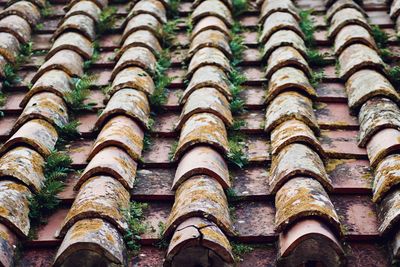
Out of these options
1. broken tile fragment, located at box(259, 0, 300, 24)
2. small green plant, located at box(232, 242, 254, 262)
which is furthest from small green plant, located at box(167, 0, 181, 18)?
small green plant, located at box(232, 242, 254, 262)

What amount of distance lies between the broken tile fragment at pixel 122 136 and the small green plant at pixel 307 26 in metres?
1.66

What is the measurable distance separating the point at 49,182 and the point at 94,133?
57 cm

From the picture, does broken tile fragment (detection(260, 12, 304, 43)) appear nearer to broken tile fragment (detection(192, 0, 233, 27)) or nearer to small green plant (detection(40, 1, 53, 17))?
broken tile fragment (detection(192, 0, 233, 27))

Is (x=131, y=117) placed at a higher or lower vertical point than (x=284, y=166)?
higher

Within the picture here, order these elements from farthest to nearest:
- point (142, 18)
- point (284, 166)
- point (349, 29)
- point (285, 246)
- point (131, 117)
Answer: point (142, 18)
point (349, 29)
point (131, 117)
point (284, 166)
point (285, 246)

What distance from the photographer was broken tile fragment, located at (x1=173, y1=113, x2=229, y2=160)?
3455 millimetres

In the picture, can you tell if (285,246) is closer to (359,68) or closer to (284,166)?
(284,166)

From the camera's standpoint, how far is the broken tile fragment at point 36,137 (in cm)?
352

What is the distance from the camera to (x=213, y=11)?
5004 mm

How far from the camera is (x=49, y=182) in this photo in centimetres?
339

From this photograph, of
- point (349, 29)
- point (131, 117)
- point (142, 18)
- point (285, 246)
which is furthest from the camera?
point (142, 18)

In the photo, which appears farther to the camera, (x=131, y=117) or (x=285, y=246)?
(x=131, y=117)

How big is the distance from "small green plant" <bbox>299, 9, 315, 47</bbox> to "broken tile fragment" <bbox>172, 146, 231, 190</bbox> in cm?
168

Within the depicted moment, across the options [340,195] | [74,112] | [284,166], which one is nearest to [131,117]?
[74,112]
